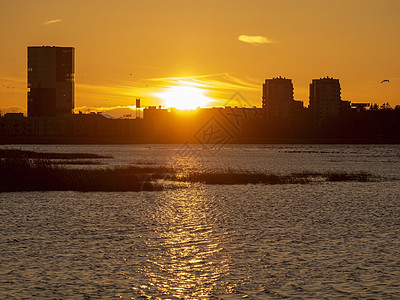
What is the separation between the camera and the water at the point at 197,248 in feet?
70.4

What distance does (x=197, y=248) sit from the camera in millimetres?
28875

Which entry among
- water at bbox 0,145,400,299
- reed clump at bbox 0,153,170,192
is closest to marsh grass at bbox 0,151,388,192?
reed clump at bbox 0,153,170,192

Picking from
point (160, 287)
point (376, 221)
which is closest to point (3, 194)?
point (376, 221)

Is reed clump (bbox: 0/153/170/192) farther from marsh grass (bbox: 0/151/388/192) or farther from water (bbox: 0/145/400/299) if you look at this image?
water (bbox: 0/145/400/299)

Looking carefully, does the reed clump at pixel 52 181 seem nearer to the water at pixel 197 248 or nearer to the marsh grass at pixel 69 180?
the marsh grass at pixel 69 180

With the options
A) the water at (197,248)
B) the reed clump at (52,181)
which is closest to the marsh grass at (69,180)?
the reed clump at (52,181)

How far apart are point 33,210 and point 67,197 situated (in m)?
8.98

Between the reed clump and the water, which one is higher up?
the reed clump

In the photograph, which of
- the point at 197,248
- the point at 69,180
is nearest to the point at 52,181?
the point at 69,180

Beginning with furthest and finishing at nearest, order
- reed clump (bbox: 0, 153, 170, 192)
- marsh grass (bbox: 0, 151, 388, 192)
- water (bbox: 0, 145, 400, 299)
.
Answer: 1. marsh grass (bbox: 0, 151, 388, 192)
2. reed clump (bbox: 0, 153, 170, 192)
3. water (bbox: 0, 145, 400, 299)

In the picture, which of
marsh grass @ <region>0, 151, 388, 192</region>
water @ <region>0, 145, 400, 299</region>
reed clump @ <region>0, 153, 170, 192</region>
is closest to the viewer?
water @ <region>0, 145, 400, 299</region>

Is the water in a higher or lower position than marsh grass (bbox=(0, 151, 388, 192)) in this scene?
lower

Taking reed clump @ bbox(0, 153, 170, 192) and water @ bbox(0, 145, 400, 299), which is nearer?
water @ bbox(0, 145, 400, 299)

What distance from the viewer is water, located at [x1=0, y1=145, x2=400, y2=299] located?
21453 millimetres
